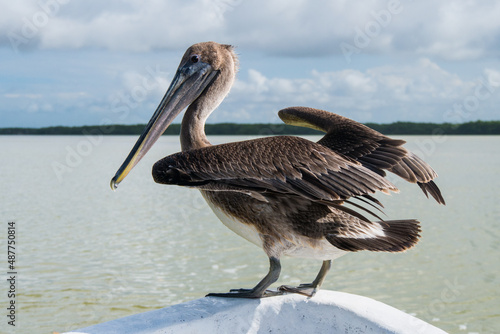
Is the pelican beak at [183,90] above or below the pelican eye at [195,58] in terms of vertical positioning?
below

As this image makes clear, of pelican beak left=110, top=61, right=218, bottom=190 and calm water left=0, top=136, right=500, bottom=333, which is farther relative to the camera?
calm water left=0, top=136, right=500, bottom=333

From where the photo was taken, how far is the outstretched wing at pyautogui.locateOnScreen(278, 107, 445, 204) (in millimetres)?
3346

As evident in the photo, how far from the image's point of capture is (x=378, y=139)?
3.52 m

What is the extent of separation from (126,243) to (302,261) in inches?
106

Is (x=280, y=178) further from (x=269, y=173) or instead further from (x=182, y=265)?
(x=182, y=265)

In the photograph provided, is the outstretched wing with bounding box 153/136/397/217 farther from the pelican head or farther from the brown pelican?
the pelican head

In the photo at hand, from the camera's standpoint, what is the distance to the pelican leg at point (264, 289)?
309 cm

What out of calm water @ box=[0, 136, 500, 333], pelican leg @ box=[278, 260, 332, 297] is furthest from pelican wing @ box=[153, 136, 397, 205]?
calm water @ box=[0, 136, 500, 333]

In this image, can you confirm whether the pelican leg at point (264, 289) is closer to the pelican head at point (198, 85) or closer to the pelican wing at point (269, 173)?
the pelican wing at point (269, 173)

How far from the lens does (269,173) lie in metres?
2.82

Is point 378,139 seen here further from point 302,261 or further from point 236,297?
point 302,261

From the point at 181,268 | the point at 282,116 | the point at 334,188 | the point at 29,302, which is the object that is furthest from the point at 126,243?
the point at 334,188

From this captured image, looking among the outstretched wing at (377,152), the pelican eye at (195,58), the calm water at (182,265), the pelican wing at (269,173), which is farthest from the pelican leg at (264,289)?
the calm water at (182,265)

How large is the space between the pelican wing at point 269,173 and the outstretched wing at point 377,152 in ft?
1.48
